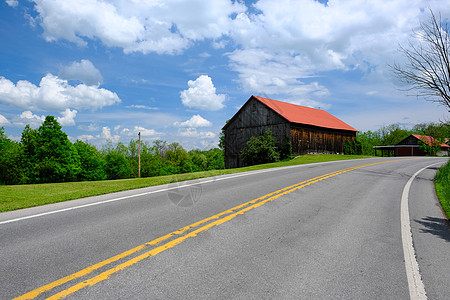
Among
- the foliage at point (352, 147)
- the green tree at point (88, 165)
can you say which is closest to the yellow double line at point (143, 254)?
the foliage at point (352, 147)

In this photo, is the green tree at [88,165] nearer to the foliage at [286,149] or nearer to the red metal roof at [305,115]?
the red metal roof at [305,115]

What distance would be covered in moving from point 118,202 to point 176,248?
3.93 m

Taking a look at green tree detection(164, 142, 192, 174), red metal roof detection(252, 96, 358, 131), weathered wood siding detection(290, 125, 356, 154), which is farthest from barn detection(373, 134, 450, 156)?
green tree detection(164, 142, 192, 174)

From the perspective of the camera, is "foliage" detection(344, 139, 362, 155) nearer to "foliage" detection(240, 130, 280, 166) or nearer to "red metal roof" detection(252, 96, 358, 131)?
"red metal roof" detection(252, 96, 358, 131)

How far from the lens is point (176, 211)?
6504 millimetres

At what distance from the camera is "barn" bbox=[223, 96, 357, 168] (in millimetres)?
36625

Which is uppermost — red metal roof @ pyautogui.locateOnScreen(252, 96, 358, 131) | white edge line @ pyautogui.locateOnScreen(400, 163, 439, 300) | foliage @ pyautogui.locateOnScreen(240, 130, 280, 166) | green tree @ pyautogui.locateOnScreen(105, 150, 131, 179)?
red metal roof @ pyautogui.locateOnScreen(252, 96, 358, 131)

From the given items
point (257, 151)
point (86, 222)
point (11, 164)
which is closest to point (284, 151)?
point (257, 151)

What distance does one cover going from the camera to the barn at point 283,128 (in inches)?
1442

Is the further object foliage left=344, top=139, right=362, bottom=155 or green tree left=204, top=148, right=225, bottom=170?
green tree left=204, top=148, right=225, bottom=170

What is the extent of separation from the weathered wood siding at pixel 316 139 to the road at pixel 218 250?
2932cm

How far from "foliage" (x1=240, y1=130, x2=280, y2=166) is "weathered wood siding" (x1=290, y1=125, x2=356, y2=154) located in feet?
10.6

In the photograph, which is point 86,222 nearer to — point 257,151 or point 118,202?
point 118,202

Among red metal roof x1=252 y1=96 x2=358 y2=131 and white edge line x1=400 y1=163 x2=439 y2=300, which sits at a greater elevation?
red metal roof x1=252 y1=96 x2=358 y2=131
